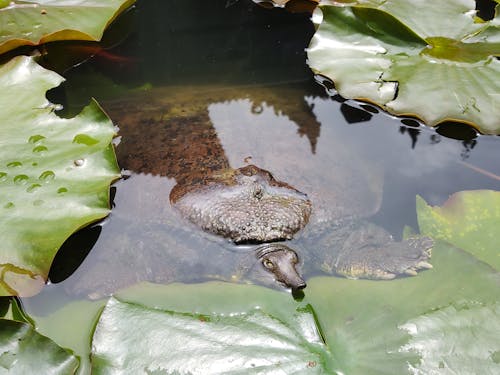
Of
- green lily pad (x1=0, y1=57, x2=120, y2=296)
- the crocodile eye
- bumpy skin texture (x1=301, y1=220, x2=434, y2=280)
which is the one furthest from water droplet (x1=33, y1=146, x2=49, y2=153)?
bumpy skin texture (x1=301, y1=220, x2=434, y2=280)

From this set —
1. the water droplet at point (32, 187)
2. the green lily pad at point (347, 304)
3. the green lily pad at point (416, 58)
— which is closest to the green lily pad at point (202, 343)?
the green lily pad at point (347, 304)

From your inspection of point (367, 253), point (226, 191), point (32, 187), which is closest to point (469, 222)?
point (367, 253)

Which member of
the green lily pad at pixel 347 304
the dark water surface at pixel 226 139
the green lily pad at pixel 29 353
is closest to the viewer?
the green lily pad at pixel 29 353

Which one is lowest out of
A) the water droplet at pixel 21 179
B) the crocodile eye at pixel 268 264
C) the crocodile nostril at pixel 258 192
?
the crocodile eye at pixel 268 264

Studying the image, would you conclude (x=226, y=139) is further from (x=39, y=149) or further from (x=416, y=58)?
(x=416, y=58)

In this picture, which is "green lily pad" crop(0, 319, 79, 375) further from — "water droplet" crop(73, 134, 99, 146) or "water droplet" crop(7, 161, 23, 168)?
"water droplet" crop(73, 134, 99, 146)

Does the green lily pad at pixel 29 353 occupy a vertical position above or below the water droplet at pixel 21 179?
below

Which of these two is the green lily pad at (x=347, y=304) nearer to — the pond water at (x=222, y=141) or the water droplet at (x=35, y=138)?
the pond water at (x=222, y=141)
